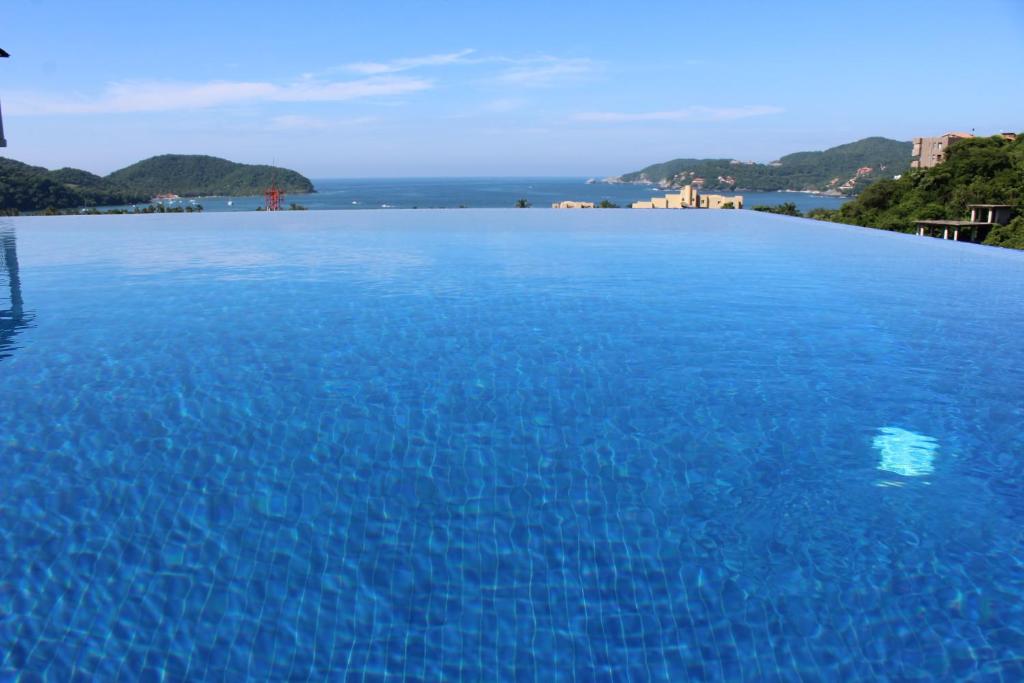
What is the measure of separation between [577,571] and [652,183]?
6635 inches

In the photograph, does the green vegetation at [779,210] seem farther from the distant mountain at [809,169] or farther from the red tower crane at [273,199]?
the distant mountain at [809,169]

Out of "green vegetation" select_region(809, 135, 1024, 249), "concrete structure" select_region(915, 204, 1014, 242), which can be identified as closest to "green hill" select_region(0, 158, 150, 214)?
"concrete structure" select_region(915, 204, 1014, 242)

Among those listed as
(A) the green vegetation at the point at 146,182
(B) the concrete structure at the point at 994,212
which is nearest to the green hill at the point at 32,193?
(A) the green vegetation at the point at 146,182

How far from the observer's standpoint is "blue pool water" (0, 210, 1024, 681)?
2381 mm

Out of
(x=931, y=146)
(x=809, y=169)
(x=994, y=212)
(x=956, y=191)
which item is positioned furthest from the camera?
(x=809, y=169)

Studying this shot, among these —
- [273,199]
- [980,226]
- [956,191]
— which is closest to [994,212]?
[980,226]

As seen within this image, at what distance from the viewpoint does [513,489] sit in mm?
3350

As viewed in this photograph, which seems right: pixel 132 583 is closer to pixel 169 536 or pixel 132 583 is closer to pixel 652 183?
pixel 169 536

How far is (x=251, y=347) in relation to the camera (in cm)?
548

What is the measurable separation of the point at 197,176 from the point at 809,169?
96584 millimetres

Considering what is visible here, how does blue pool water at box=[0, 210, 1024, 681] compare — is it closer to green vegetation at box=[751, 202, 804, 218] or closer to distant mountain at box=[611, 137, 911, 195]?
green vegetation at box=[751, 202, 804, 218]

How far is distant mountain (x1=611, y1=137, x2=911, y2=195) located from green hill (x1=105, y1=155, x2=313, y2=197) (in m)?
70.6

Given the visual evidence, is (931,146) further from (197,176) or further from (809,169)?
(197,176)

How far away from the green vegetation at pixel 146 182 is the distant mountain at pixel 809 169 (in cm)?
6755
